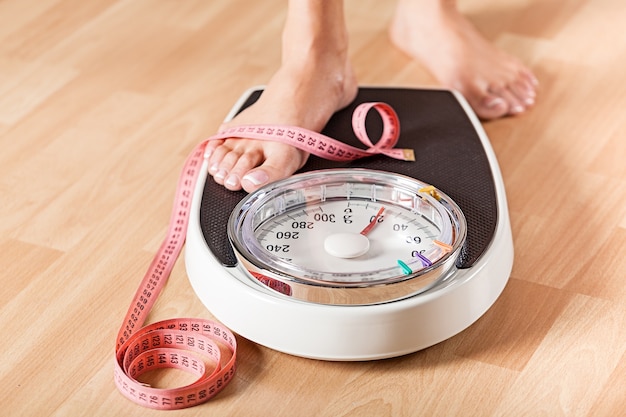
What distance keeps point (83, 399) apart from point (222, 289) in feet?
0.60

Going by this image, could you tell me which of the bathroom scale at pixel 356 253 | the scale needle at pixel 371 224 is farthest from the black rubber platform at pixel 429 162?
the scale needle at pixel 371 224

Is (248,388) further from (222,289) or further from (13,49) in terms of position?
(13,49)

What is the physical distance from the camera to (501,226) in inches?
43.3

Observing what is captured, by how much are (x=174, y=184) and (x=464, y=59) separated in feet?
1.72

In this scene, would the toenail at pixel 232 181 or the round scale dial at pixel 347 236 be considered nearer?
the round scale dial at pixel 347 236

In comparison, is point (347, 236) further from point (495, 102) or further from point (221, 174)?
point (495, 102)

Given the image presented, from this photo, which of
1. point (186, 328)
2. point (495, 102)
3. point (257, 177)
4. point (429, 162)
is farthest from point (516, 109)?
point (186, 328)

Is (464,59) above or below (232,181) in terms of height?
below

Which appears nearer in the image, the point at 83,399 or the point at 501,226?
the point at 83,399

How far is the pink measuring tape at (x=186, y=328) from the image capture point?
3.17 feet

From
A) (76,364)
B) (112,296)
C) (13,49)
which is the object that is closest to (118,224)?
(112,296)

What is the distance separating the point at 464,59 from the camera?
1554mm

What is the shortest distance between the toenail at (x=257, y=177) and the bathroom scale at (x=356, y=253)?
0.08 ft

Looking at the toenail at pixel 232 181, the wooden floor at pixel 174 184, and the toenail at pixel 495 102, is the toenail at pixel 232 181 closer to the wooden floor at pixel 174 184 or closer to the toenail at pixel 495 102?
the wooden floor at pixel 174 184
